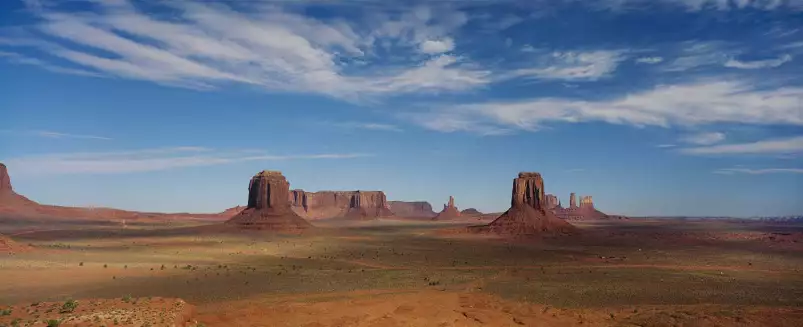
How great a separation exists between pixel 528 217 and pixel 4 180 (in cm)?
15488

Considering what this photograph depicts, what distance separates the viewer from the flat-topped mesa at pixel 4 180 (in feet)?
461

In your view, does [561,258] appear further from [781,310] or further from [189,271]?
[189,271]

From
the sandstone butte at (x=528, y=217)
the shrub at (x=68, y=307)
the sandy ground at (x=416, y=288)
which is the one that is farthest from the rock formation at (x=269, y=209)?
the shrub at (x=68, y=307)

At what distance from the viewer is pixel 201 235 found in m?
98.1

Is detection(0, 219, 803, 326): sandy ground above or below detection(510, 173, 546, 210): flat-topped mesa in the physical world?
below

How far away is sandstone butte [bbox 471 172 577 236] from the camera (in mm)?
102938

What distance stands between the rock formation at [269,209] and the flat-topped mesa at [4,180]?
3244 inches

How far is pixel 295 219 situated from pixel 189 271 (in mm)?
70591

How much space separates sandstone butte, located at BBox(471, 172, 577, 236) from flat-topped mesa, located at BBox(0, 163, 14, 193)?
463 ft

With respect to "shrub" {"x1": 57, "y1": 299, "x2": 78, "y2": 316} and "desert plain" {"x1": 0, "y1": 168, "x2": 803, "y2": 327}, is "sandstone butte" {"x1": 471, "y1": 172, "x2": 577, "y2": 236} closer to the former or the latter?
"desert plain" {"x1": 0, "y1": 168, "x2": 803, "y2": 327}

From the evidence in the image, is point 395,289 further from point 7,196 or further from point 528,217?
point 7,196

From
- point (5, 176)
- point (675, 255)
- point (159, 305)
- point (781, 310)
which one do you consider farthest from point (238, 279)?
point (5, 176)

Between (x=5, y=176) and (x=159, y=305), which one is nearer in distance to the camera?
(x=159, y=305)

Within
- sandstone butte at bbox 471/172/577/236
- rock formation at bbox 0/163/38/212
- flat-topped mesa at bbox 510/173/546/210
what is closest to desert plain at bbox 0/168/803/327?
sandstone butte at bbox 471/172/577/236
